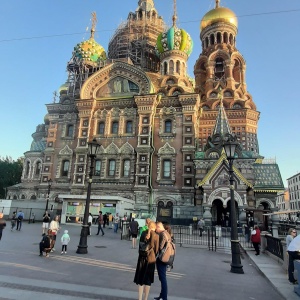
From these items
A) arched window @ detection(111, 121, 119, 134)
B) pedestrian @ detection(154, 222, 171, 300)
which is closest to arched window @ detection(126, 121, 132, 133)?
arched window @ detection(111, 121, 119, 134)

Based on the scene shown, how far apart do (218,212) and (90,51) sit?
95.0 ft

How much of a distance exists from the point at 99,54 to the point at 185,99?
17841 mm

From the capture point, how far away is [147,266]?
527cm

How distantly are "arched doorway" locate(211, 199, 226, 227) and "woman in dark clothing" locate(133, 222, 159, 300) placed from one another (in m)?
21.6

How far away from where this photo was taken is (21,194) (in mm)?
33969

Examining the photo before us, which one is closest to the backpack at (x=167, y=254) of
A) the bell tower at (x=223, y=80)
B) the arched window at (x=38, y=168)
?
the bell tower at (x=223, y=80)

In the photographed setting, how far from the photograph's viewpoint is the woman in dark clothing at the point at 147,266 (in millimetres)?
5188

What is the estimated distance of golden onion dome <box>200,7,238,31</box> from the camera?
1766 inches

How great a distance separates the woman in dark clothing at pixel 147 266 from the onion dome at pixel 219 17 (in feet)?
153

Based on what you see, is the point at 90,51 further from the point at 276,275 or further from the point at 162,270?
the point at 162,270

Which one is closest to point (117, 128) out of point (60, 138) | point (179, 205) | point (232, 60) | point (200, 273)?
point (60, 138)

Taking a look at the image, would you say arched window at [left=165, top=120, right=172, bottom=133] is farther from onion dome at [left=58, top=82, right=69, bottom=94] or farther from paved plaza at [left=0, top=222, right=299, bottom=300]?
paved plaza at [left=0, top=222, right=299, bottom=300]

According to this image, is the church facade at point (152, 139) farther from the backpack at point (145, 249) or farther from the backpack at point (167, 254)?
the backpack at point (145, 249)

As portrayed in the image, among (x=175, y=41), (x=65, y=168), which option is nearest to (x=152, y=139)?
(x=65, y=168)
